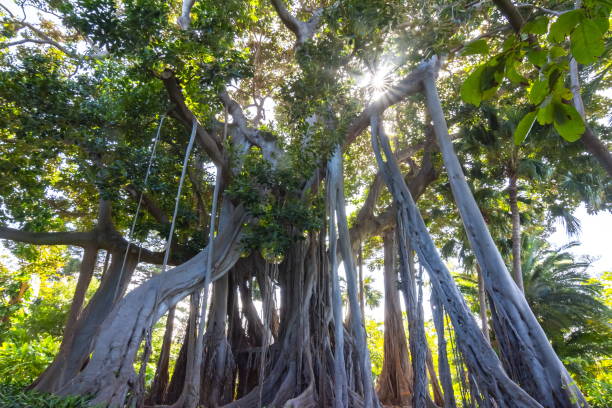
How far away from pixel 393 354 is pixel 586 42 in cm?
599

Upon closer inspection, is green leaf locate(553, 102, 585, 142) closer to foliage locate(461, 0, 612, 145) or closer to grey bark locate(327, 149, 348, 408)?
foliage locate(461, 0, 612, 145)

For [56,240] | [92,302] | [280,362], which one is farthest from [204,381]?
[56,240]

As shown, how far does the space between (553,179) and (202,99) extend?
21.1 ft

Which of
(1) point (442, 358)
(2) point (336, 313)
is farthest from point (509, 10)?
(2) point (336, 313)

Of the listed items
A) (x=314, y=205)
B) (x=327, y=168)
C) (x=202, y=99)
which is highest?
(x=202, y=99)

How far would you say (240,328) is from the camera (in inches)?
208

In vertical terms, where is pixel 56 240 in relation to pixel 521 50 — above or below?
above

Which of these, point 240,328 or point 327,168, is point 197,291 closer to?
point 240,328

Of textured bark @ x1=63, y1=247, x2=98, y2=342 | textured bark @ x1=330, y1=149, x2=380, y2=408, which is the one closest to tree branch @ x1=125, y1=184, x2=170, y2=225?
textured bark @ x1=63, y1=247, x2=98, y2=342

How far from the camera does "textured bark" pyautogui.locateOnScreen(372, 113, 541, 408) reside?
2.21 m

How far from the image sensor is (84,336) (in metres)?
4.15

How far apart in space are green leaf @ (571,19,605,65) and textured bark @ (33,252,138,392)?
388 centimetres

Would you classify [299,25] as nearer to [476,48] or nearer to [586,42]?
[476,48]

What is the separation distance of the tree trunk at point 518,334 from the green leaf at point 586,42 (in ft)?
8.11
